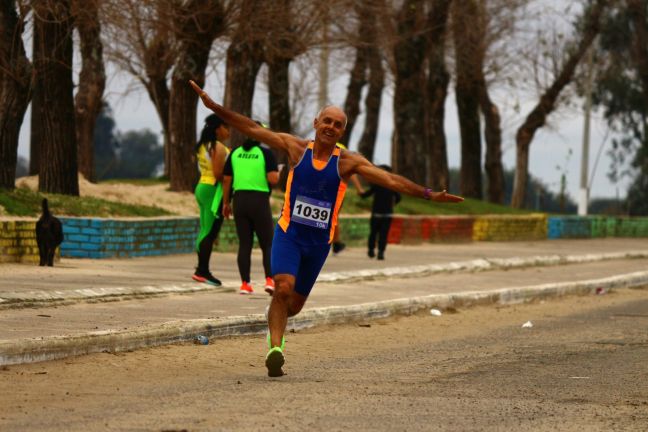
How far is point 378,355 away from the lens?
11.0m

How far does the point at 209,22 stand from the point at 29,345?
64.4 feet

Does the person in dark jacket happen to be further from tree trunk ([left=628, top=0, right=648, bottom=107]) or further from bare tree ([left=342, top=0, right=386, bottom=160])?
tree trunk ([left=628, top=0, right=648, bottom=107])

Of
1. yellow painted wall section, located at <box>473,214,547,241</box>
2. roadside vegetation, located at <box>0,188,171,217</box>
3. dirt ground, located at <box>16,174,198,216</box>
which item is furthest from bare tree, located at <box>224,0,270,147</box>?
yellow painted wall section, located at <box>473,214,547,241</box>

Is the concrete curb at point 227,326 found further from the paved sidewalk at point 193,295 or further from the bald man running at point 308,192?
the bald man running at point 308,192

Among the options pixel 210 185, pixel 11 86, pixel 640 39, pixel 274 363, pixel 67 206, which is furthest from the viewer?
pixel 640 39

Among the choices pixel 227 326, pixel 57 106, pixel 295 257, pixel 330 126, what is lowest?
pixel 227 326

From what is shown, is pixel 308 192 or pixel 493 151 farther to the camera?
pixel 493 151

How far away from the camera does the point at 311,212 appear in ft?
31.1

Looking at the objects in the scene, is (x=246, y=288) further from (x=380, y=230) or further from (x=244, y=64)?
(x=244, y=64)

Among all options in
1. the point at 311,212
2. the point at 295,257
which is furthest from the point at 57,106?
the point at 311,212

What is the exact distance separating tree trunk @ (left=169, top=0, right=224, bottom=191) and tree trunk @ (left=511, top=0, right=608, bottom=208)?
76.7 ft

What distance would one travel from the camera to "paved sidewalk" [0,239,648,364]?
1051 cm

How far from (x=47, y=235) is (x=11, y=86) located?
6.66 m

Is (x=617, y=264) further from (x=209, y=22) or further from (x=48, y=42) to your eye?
(x=48, y=42)
